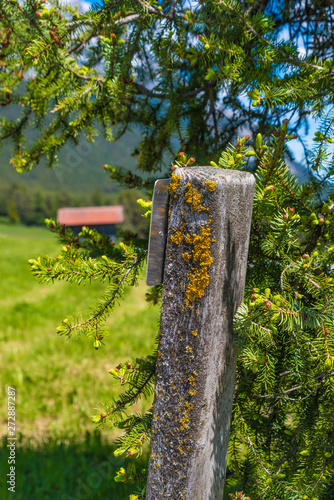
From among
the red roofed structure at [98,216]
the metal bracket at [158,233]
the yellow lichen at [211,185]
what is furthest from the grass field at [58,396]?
the red roofed structure at [98,216]

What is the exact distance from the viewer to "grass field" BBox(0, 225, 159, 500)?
3670mm

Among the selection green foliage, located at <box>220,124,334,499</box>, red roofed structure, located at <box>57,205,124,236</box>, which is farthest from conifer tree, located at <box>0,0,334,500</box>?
red roofed structure, located at <box>57,205,124,236</box>

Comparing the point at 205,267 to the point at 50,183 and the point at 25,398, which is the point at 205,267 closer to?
the point at 25,398

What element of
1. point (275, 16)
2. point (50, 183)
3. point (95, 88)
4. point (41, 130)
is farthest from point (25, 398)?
point (50, 183)

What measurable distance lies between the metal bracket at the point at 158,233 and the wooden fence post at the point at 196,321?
0.03m

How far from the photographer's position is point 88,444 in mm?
4266

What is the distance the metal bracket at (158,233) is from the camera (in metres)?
1.32

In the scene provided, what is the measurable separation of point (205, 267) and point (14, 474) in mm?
3656

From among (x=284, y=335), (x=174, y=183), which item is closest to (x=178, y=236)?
(x=174, y=183)

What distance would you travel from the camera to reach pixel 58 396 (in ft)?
16.7

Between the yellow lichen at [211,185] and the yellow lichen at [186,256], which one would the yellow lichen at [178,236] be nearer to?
the yellow lichen at [186,256]

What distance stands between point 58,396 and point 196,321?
4.50 m

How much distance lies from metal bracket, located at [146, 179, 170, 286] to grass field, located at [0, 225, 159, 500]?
0.56m

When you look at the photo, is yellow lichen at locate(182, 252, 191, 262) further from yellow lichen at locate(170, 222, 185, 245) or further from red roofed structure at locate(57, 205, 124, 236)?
red roofed structure at locate(57, 205, 124, 236)
